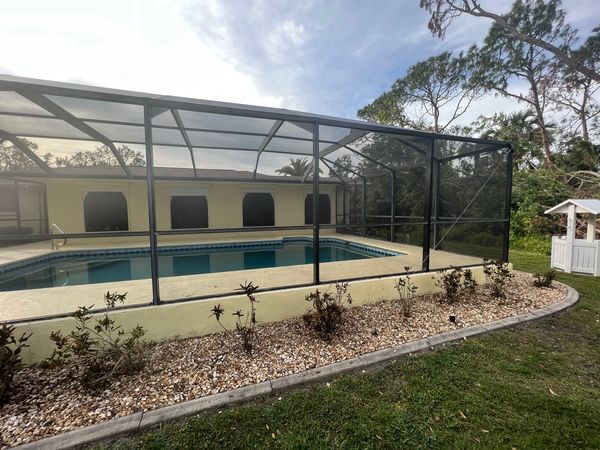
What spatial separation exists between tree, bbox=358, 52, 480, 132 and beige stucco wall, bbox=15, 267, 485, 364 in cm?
1383

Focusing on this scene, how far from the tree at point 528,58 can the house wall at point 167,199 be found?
A: 1003 cm

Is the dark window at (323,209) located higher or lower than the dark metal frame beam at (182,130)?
lower

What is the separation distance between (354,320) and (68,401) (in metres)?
3.03

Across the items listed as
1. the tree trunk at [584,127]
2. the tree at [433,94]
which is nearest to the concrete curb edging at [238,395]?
the tree at [433,94]

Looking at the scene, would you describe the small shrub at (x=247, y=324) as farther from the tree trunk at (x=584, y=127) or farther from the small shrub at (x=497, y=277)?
the tree trunk at (x=584, y=127)

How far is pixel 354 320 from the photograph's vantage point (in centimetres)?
354

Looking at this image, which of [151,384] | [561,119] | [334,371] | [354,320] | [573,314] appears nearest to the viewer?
[151,384]

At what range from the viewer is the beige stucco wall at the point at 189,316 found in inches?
105

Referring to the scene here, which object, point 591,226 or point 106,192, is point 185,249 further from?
point 591,226

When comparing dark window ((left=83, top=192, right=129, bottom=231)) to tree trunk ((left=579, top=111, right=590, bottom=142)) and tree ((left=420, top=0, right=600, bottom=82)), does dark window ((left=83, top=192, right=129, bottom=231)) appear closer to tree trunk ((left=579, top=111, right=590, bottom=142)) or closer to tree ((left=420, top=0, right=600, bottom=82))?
tree ((left=420, top=0, right=600, bottom=82))

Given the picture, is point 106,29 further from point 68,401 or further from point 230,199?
point 230,199

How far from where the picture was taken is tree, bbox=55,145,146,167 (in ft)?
23.6

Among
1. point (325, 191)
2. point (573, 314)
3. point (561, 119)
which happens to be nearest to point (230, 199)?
point (325, 191)

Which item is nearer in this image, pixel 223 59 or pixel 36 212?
pixel 223 59
